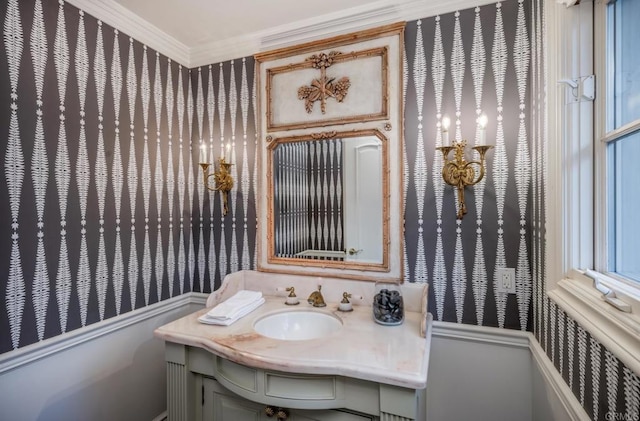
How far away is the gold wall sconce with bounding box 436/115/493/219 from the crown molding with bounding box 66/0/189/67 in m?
1.76

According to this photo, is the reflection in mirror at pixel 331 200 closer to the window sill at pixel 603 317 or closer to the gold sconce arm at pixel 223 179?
the gold sconce arm at pixel 223 179

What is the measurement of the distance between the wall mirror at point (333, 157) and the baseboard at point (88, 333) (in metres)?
0.64

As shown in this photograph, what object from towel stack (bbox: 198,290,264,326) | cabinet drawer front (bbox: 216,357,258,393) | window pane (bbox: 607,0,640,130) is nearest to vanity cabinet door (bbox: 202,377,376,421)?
cabinet drawer front (bbox: 216,357,258,393)

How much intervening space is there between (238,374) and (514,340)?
1.26 m

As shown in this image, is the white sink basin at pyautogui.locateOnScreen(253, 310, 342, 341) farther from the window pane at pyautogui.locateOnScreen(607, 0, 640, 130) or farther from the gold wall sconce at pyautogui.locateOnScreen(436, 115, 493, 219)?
the window pane at pyautogui.locateOnScreen(607, 0, 640, 130)

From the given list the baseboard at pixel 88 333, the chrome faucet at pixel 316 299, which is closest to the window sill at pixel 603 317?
the chrome faucet at pixel 316 299

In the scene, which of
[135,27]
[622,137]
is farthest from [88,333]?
[622,137]

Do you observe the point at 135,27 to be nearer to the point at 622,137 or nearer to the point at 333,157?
the point at 333,157

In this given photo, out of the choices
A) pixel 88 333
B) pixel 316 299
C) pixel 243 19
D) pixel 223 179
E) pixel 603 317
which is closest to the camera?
pixel 603 317

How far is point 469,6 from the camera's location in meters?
1.52

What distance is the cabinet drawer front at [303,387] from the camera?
1117mm

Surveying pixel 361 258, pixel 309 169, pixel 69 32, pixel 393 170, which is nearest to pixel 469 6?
pixel 393 170

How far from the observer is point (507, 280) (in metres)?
1.48

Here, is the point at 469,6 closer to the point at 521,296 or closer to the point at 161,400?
the point at 521,296
